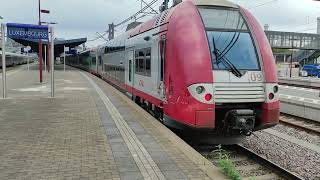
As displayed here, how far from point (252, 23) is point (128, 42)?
7.11 metres

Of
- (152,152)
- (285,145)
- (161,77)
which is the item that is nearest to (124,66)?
(161,77)

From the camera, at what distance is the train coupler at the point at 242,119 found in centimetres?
849

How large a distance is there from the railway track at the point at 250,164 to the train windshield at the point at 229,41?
1.73m

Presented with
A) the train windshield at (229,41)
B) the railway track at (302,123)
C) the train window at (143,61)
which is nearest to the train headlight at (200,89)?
the train windshield at (229,41)

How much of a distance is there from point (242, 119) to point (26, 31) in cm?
1462

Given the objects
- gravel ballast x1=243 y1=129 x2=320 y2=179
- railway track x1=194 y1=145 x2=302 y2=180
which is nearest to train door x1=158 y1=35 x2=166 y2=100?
railway track x1=194 y1=145 x2=302 y2=180

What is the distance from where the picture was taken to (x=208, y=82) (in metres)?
8.47

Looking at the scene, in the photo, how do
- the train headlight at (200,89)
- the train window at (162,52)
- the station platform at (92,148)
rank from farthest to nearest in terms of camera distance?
1. the train window at (162,52)
2. the train headlight at (200,89)
3. the station platform at (92,148)

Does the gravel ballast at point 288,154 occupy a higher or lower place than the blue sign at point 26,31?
lower

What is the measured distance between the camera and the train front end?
27.8ft

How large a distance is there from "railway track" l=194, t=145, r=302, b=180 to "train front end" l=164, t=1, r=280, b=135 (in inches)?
21.0

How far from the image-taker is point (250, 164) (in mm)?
8500

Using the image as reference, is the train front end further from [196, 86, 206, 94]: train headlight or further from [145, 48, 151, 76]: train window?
[145, 48, 151, 76]: train window

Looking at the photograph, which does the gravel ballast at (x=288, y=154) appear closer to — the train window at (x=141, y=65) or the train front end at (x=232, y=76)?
the train front end at (x=232, y=76)
